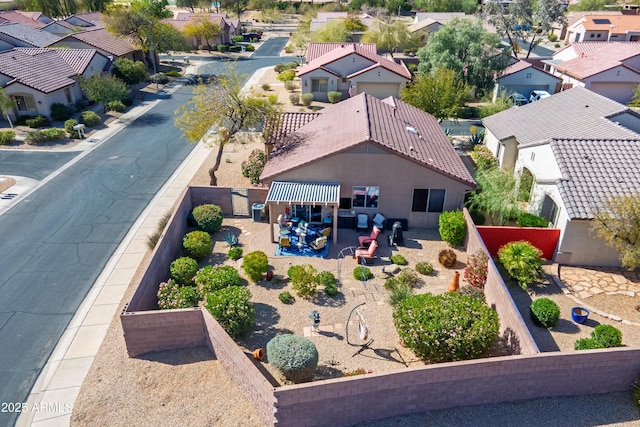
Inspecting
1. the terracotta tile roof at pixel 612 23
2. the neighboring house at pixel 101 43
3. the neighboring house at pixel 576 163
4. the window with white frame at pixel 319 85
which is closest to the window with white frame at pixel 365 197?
the neighboring house at pixel 576 163

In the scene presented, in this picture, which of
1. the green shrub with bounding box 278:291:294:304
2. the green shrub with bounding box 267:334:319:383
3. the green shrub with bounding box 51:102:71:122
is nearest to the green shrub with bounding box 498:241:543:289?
the green shrub with bounding box 278:291:294:304

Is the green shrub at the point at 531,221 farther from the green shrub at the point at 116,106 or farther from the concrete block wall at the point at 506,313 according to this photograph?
the green shrub at the point at 116,106

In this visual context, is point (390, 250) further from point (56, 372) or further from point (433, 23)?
point (433, 23)

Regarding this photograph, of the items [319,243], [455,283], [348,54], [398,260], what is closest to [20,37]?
[348,54]

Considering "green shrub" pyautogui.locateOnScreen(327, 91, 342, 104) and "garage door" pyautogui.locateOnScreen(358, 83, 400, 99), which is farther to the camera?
"green shrub" pyautogui.locateOnScreen(327, 91, 342, 104)

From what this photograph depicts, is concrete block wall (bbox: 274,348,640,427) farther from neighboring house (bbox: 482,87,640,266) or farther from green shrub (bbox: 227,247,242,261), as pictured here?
green shrub (bbox: 227,247,242,261)

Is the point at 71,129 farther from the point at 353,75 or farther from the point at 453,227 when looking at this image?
the point at 453,227

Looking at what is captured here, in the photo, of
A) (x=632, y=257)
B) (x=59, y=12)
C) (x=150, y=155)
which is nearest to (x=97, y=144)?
(x=150, y=155)

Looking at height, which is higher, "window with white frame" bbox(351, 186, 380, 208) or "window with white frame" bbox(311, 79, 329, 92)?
"window with white frame" bbox(311, 79, 329, 92)
